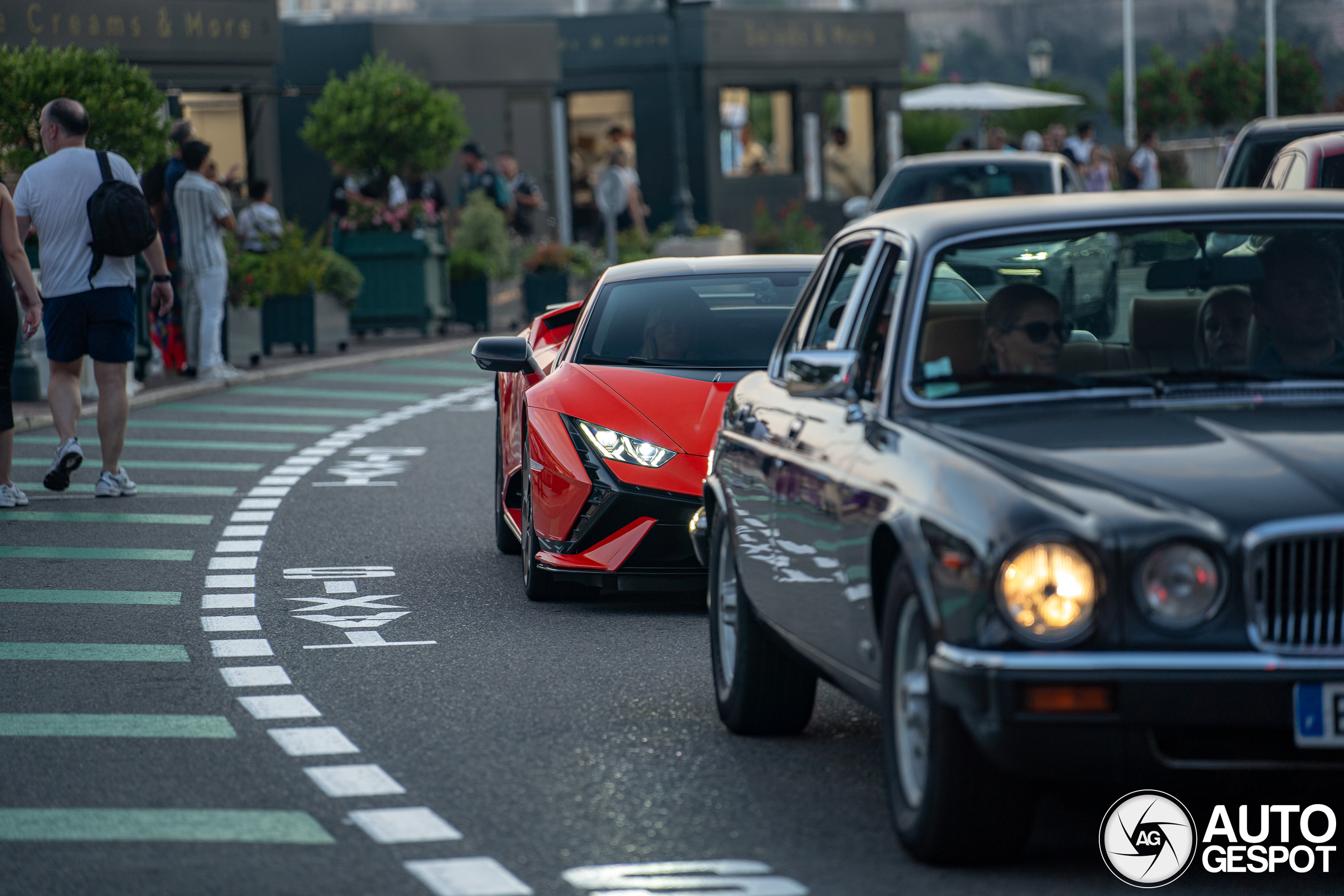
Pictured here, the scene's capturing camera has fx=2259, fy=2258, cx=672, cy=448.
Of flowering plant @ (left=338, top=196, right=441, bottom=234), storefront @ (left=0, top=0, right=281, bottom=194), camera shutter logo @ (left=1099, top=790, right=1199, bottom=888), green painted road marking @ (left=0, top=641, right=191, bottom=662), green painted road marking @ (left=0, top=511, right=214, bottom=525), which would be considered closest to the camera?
camera shutter logo @ (left=1099, top=790, right=1199, bottom=888)

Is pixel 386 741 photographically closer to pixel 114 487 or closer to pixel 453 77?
pixel 114 487

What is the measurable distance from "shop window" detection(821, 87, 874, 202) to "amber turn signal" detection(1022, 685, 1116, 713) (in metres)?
40.4

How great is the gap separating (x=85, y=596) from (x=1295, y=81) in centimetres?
5977

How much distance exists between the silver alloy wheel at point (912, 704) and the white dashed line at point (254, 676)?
315 cm

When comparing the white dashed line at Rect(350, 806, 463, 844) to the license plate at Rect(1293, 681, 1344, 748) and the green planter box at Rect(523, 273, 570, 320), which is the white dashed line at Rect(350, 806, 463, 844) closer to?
the license plate at Rect(1293, 681, 1344, 748)

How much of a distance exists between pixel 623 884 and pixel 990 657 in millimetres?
1030

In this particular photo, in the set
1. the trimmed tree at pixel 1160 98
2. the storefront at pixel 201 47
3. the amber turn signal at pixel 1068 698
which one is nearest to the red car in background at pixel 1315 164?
the amber turn signal at pixel 1068 698

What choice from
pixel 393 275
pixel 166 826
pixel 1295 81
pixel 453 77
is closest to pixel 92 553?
pixel 166 826

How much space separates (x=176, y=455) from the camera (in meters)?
15.5

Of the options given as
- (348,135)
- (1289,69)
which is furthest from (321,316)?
(1289,69)

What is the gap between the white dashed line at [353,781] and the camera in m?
5.98

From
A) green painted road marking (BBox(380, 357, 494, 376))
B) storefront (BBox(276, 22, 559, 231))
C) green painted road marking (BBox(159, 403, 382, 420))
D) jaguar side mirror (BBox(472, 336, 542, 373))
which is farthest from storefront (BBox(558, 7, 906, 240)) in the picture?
jaguar side mirror (BBox(472, 336, 542, 373))

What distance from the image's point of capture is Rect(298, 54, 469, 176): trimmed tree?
2688 centimetres

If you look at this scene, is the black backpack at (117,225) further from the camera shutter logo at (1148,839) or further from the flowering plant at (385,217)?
the flowering plant at (385,217)
